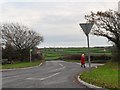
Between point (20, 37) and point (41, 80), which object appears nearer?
point (41, 80)

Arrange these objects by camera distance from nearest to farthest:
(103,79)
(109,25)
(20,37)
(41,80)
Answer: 1. (103,79)
2. (41,80)
3. (109,25)
4. (20,37)

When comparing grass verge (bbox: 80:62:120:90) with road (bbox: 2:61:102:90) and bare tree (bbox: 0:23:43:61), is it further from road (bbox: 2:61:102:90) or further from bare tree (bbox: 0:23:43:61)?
A: bare tree (bbox: 0:23:43:61)

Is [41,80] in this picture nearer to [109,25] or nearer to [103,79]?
[103,79]

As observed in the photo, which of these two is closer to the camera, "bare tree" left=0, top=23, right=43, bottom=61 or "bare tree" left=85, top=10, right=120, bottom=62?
"bare tree" left=85, top=10, right=120, bottom=62

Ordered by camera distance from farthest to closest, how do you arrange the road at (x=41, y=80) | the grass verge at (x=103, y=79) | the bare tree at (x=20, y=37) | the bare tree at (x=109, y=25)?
the bare tree at (x=20, y=37) < the bare tree at (x=109, y=25) < the road at (x=41, y=80) < the grass verge at (x=103, y=79)

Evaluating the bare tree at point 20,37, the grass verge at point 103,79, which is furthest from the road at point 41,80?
the bare tree at point 20,37

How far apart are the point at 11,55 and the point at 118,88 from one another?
57917 millimetres

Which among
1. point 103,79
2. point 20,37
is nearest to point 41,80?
point 103,79

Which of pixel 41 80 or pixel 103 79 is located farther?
pixel 41 80

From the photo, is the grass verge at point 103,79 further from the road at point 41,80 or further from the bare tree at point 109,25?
the bare tree at point 109,25

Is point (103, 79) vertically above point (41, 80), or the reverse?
point (103, 79)

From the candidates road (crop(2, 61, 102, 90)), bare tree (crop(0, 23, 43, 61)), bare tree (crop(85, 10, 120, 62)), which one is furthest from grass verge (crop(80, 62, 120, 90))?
bare tree (crop(0, 23, 43, 61))

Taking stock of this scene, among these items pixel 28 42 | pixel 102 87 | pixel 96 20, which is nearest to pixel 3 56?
pixel 28 42

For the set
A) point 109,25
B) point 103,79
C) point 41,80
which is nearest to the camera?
point 103,79
